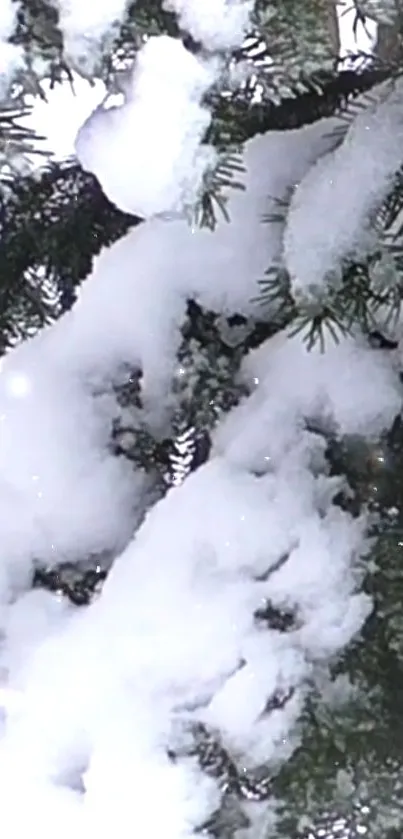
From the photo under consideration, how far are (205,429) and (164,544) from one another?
94mm

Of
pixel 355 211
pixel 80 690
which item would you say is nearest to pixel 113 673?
pixel 80 690

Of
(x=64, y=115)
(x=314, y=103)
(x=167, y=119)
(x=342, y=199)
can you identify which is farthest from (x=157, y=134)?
(x=64, y=115)

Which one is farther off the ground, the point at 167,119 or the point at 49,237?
the point at 167,119

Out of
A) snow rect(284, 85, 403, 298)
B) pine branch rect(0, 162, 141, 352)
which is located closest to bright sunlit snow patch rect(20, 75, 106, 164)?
pine branch rect(0, 162, 141, 352)

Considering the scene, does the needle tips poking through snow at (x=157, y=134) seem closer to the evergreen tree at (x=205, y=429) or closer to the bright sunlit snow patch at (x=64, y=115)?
the evergreen tree at (x=205, y=429)

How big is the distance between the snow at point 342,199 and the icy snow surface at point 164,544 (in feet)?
0.20

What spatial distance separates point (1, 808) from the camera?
2.15ft

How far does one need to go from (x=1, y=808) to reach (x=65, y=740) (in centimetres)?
6

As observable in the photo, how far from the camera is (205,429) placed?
28.6 inches

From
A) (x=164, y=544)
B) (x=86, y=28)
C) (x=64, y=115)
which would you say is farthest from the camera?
(x=64, y=115)

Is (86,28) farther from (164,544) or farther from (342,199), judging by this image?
(164,544)

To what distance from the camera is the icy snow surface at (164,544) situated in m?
0.63

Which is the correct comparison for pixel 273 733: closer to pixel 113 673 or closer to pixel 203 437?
pixel 113 673

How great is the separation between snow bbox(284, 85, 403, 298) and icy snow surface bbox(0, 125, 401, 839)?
6 centimetres
